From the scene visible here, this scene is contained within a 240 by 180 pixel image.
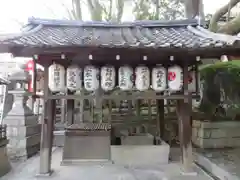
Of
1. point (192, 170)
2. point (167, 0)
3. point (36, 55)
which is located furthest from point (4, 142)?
point (167, 0)

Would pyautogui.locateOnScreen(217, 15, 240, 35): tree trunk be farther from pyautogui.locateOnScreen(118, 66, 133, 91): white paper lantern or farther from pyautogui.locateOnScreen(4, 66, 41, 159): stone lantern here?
pyautogui.locateOnScreen(4, 66, 41, 159): stone lantern

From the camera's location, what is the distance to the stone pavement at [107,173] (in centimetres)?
697

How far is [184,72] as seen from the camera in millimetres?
6980

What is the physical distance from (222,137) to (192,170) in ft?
10.5

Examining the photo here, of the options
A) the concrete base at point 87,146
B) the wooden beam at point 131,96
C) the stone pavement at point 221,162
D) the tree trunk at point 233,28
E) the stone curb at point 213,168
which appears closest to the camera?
the stone curb at point 213,168

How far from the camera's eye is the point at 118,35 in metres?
7.60

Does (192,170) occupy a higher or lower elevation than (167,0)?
lower

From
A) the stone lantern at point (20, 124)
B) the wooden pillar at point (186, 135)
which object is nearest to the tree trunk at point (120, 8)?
the stone lantern at point (20, 124)

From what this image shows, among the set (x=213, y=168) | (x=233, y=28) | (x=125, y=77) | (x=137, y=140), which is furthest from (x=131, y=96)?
(x=233, y=28)

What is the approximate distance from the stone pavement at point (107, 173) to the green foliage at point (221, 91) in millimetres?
3236

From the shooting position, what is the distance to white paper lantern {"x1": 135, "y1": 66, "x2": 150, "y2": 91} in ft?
22.2

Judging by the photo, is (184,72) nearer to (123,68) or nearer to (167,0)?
(123,68)

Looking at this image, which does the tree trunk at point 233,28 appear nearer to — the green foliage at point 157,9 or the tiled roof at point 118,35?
the tiled roof at point 118,35

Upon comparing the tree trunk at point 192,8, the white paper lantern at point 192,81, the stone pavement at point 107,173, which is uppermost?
the tree trunk at point 192,8
